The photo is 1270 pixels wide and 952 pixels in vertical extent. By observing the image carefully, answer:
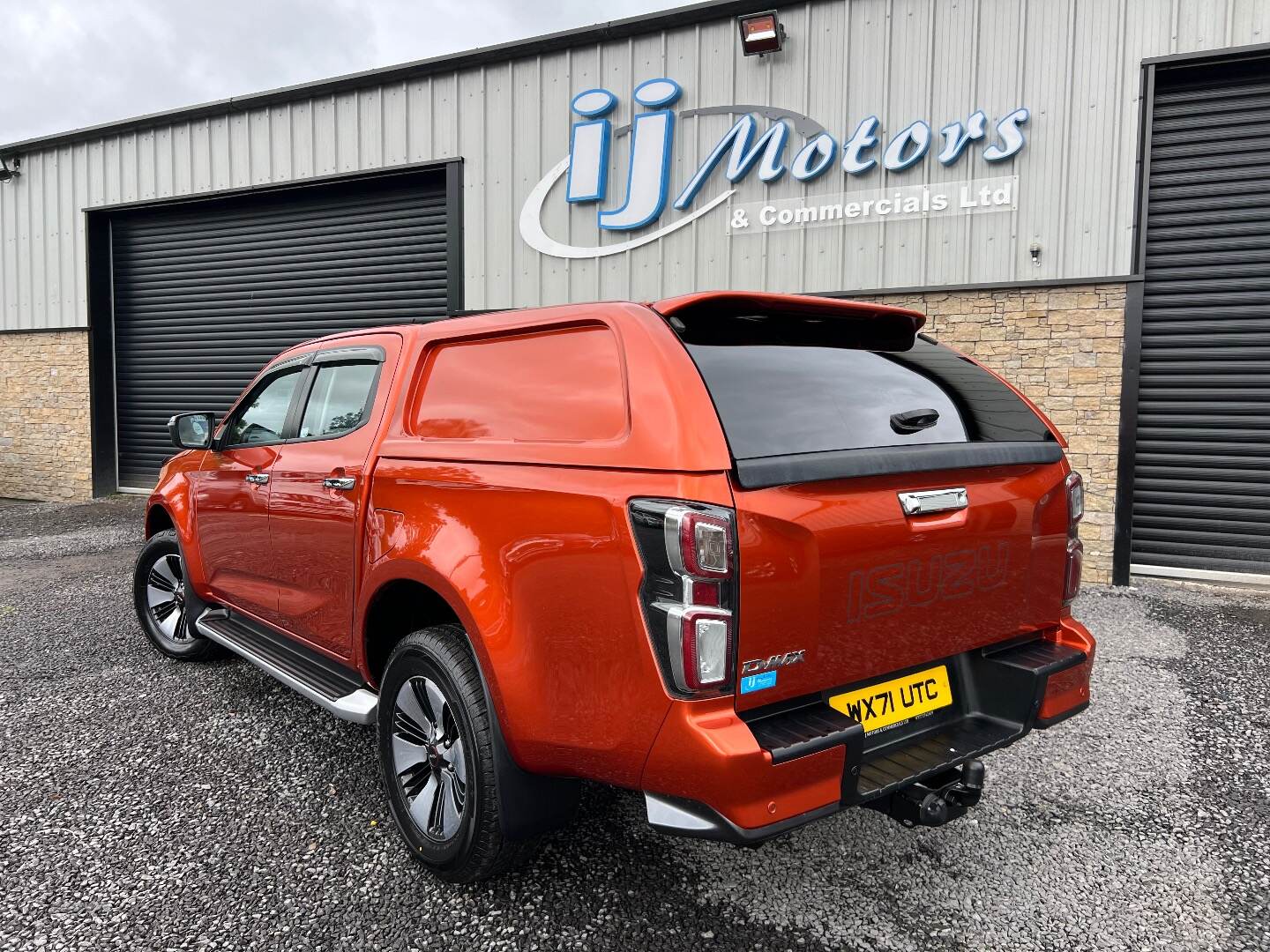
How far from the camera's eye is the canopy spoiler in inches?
87.4

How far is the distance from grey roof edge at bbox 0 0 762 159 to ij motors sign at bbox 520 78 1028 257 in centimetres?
57

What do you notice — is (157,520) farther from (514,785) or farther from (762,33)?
(762,33)

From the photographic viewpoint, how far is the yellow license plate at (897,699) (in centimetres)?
214

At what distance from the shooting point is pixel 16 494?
12.6m

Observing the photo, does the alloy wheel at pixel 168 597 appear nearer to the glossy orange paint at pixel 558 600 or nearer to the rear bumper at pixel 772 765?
the glossy orange paint at pixel 558 600

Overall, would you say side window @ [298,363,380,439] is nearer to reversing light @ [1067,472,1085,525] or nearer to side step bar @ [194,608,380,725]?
side step bar @ [194,608,380,725]

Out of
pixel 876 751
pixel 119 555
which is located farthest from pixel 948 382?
pixel 119 555

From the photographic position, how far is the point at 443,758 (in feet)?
8.19

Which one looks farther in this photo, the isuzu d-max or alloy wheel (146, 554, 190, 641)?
alloy wheel (146, 554, 190, 641)

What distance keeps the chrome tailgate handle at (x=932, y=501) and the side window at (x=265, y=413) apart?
2721 millimetres

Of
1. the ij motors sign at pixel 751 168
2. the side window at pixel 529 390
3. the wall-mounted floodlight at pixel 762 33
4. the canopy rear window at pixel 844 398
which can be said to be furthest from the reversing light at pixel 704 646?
the wall-mounted floodlight at pixel 762 33

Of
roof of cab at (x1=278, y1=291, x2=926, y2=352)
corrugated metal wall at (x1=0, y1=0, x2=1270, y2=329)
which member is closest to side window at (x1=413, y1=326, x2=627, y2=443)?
roof of cab at (x1=278, y1=291, x2=926, y2=352)

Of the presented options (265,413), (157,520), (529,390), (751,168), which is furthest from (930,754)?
(751,168)

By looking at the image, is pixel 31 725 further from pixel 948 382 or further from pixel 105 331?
pixel 105 331
